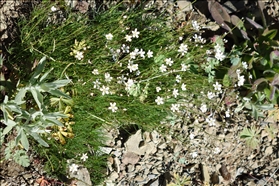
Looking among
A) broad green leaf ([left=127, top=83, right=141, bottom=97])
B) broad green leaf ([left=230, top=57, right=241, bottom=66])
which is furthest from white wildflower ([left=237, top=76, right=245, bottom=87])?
broad green leaf ([left=127, top=83, right=141, bottom=97])

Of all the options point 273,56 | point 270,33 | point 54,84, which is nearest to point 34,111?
point 54,84

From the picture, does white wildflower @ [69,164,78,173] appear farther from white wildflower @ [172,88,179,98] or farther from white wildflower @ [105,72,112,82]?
white wildflower @ [172,88,179,98]

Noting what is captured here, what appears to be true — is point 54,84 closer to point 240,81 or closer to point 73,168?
point 73,168

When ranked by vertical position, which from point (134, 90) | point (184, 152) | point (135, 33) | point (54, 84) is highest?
point (135, 33)

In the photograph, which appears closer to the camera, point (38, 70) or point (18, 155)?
point (38, 70)

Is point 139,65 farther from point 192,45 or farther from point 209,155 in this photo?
point 209,155

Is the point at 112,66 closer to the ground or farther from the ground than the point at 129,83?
farther from the ground

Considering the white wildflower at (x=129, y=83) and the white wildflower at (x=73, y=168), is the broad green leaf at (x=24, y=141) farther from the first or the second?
the white wildflower at (x=129, y=83)
